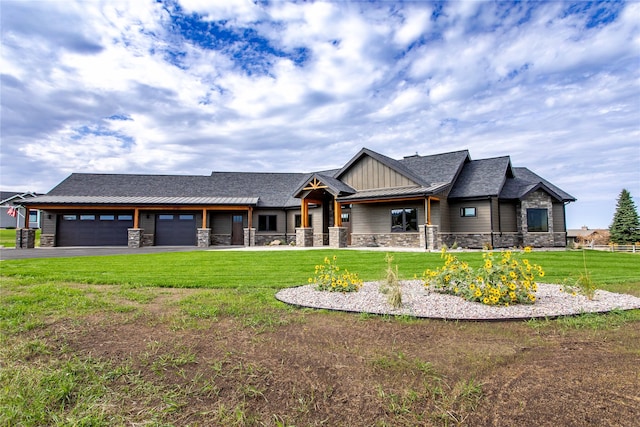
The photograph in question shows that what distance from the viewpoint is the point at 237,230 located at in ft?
81.7

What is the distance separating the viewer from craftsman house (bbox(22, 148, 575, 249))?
1848 cm

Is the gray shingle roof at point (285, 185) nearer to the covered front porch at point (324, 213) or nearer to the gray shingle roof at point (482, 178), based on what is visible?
the gray shingle roof at point (482, 178)

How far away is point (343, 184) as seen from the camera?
70.9 feet

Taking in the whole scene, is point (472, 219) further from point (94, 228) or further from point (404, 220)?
point (94, 228)

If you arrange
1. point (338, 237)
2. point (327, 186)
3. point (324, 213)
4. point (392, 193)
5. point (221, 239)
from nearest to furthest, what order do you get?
point (392, 193)
point (338, 237)
point (327, 186)
point (324, 213)
point (221, 239)

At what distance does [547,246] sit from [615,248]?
874cm

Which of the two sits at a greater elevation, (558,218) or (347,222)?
(558,218)

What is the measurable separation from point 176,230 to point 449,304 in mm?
22489

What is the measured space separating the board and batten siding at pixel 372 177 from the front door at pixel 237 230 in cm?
846

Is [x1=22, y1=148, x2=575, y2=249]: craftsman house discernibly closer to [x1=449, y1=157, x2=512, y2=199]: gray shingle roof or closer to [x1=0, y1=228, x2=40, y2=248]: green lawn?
[x1=449, y1=157, x2=512, y2=199]: gray shingle roof

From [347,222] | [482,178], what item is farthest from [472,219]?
[347,222]

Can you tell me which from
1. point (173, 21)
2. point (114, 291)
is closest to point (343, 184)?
point (173, 21)

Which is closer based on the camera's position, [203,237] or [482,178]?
[482,178]

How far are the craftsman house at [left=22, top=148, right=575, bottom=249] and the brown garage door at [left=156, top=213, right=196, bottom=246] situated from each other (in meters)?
0.07
